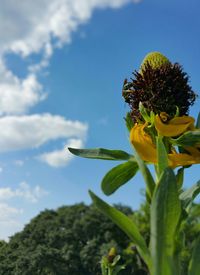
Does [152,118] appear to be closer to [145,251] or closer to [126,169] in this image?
[126,169]

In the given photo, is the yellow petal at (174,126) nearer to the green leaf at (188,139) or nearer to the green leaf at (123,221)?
the green leaf at (188,139)

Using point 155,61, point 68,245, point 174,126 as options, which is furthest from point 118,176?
point 68,245

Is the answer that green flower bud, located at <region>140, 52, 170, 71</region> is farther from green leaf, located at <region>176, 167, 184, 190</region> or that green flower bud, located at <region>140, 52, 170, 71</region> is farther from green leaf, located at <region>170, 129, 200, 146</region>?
green leaf, located at <region>176, 167, 184, 190</region>

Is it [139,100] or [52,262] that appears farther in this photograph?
[52,262]

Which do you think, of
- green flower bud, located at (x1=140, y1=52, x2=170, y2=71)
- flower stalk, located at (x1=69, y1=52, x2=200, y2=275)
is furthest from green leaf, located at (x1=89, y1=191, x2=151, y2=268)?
green flower bud, located at (x1=140, y1=52, x2=170, y2=71)

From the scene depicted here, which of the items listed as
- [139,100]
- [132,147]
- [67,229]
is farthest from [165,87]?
[67,229]

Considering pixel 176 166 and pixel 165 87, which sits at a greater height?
pixel 165 87

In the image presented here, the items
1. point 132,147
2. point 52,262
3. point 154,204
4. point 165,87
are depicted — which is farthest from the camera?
point 52,262
